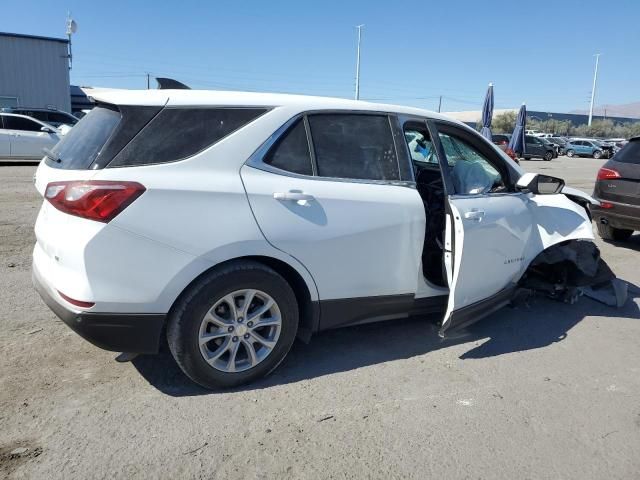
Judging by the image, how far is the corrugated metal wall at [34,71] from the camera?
29.5m

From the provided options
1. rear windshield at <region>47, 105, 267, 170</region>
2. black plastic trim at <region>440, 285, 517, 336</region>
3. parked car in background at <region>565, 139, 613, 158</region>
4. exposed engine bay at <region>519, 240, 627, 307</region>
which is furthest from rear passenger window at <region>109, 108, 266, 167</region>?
parked car in background at <region>565, 139, 613, 158</region>

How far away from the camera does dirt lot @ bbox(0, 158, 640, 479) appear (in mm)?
2549

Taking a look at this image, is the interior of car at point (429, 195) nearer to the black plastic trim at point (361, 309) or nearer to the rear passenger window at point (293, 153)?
the black plastic trim at point (361, 309)

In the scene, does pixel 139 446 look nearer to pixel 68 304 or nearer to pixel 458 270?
pixel 68 304

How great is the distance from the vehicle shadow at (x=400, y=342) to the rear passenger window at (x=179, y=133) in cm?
139

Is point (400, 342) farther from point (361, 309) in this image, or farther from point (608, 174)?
point (608, 174)

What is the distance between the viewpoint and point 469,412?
3076mm

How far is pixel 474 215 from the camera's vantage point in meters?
3.77

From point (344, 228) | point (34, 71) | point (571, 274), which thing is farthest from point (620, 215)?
point (34, 71)

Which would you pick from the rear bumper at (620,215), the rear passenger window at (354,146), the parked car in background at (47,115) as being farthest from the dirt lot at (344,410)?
the parked car in background at (47,115)

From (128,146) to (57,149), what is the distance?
2.42 ft

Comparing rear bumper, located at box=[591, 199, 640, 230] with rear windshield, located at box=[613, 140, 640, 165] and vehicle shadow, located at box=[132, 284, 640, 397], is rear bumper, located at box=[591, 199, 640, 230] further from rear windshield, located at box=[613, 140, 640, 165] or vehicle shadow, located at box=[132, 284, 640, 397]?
vehicle shadow, located at box=[132, 284, 640, 397]

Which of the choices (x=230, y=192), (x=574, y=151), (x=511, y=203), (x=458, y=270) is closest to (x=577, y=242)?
(x=511, y=203)

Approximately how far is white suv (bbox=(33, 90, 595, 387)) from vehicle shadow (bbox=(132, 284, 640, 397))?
0.25 meters
